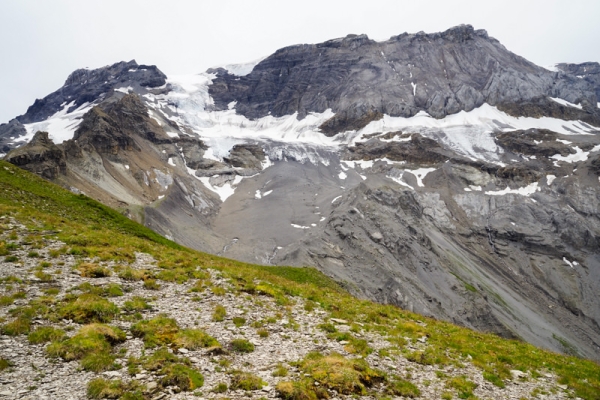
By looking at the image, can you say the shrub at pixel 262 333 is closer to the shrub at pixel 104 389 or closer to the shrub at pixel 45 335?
the shrub at pixel 104 389

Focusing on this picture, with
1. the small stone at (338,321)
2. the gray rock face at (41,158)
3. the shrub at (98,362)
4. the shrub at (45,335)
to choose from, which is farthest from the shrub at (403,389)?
the gray rock face at (41,158)

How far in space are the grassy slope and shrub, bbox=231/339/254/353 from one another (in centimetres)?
660

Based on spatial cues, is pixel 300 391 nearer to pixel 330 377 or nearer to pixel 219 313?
pixel 330 377

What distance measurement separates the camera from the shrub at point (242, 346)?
14.4 m

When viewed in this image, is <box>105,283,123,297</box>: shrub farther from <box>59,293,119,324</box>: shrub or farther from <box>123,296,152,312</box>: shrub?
<box>59,293,119,324</box>: shrub

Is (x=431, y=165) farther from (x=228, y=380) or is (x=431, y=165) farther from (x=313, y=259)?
(x=228, y=380)

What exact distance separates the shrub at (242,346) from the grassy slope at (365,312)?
6597 mm

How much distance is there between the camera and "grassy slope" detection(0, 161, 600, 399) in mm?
16562

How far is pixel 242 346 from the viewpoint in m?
14.6

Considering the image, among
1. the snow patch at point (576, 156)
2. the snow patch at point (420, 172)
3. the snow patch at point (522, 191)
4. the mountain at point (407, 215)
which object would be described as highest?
the snow patch at point (576, 156)

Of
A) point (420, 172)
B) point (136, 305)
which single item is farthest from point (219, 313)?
point (420, 172)

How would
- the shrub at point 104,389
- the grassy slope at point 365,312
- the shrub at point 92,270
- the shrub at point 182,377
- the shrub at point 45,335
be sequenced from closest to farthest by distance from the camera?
the shrub at point 104,389 → the shrub at point 182,377 → the shrub at point 45,335 → the grassy slope at point 365,312 → the shrub at point 92,270

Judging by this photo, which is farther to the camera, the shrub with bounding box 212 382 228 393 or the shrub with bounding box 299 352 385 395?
the shrub with bounding box 299 352 385 395

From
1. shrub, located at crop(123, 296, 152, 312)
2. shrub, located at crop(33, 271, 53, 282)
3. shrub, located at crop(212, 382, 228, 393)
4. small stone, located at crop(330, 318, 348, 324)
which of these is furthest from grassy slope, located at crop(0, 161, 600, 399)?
shrub, located at crop(212, 382, 228, 393)
